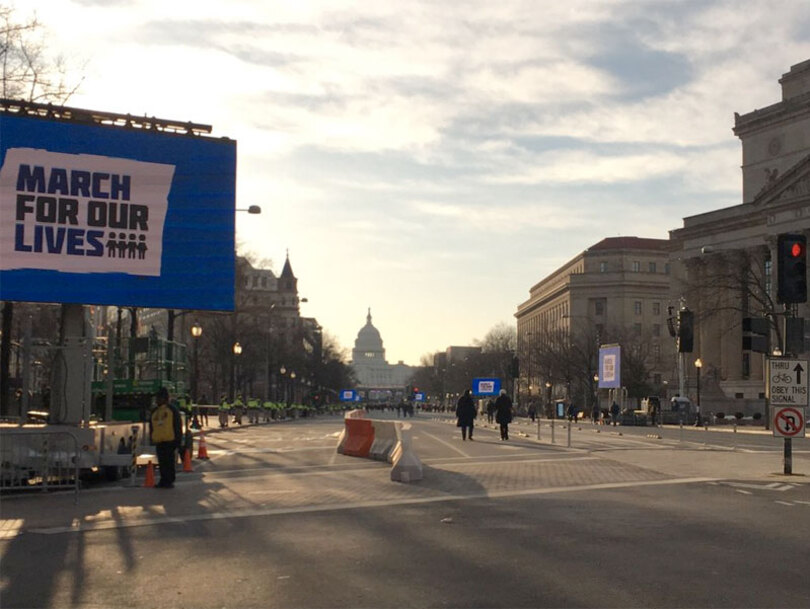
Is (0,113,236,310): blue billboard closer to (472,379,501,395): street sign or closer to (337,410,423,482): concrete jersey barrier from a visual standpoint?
(337,410,423,482): concrete jersey barrier

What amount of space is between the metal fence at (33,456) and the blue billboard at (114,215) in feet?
14.5

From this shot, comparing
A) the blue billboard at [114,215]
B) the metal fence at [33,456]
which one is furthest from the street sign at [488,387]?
the metal fence at [33,456]

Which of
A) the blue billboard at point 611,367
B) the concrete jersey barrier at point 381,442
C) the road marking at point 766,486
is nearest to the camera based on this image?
the road marking at point 766,486

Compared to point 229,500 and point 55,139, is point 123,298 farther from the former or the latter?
point 229,500

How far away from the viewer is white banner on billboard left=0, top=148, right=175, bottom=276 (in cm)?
1984

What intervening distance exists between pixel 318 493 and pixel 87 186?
29.2 feet

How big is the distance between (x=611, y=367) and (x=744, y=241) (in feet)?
171

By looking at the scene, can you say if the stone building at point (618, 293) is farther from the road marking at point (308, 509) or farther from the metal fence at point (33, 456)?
the metal fence at point (33, 456)

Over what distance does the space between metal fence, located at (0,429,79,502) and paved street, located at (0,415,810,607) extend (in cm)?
60

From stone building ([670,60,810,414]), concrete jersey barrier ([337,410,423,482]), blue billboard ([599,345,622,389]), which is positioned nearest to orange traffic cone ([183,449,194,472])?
concrete jersey barrier ([337,410,423,482])

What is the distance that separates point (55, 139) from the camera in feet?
66.3

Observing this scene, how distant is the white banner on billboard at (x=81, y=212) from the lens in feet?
65.1

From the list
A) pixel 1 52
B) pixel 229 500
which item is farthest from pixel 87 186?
pixel 1 52

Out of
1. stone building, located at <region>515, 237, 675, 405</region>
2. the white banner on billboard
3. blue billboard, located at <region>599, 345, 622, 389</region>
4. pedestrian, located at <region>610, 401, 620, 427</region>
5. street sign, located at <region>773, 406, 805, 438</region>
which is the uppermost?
stone building, located at <region>515, 237, 675, 405</region>
